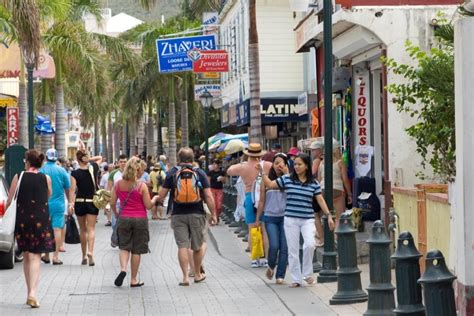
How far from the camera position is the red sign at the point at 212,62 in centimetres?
3369

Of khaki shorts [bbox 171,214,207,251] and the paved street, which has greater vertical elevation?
khaki shorts [bbox 171,214,207,251]

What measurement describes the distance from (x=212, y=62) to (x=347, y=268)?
74.5 feet

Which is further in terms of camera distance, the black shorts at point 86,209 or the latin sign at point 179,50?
the latin sign at point 179,50

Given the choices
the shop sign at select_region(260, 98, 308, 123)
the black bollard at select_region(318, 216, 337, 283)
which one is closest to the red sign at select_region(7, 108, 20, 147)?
the shop sign at select_region(260, 98, 308, 123)

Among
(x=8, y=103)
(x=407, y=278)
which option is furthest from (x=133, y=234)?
(x=8, y=103)

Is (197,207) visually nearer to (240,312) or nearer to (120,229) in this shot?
(120,229)

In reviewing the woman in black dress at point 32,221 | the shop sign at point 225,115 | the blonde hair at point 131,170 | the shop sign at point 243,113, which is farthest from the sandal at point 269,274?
the shop sign at point 225,115

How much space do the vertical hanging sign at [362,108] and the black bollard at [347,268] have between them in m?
9.34

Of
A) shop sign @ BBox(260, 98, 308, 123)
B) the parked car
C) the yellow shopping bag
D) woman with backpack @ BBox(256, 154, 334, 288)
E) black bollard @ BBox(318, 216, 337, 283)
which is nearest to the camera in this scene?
woman with backpack @ BBox(256, 154, 334, 288)

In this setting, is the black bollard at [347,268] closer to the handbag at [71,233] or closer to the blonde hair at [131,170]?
the blonde hair at [131,170]

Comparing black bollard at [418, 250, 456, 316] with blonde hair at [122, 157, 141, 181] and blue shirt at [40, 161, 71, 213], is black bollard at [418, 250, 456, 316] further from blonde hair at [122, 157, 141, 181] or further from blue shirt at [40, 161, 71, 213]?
blue shirt at [40, 161, 71, 213]

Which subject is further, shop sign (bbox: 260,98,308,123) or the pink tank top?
shop sign (bbox: 260,98,308,123)

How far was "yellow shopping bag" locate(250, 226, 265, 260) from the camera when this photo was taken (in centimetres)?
1568

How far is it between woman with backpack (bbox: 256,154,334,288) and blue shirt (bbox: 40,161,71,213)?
5.28m
